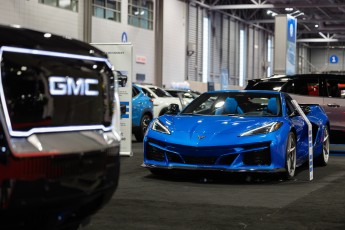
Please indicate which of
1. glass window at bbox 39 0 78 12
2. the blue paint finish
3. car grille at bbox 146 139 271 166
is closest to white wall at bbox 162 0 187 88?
glass window at bbox 39 0 78 12

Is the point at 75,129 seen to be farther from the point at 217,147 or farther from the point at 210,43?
the point at 210,43

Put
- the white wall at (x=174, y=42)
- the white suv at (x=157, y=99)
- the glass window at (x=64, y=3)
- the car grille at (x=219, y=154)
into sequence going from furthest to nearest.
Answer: the white wall at (x=174, y=42) < the glass window at (x=64, y=3) < the white suv at (x=157, y=99) < the car grille at (x=219, y=154)

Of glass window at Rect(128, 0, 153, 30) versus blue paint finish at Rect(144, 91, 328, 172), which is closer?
blue paint finish at Rect(144, 91, 328, 172)

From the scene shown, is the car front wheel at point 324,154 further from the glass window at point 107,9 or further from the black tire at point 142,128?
the glass window at point 107,9

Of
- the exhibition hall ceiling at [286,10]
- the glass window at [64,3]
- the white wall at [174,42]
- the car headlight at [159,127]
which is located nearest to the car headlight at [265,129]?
the car headlight at [159,127]

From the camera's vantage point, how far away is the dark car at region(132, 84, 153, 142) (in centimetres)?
1589

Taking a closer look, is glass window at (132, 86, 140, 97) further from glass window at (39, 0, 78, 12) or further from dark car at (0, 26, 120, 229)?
dark car at (0, 26, 120, 229)

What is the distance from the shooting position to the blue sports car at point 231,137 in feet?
26.8

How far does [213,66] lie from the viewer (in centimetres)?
4153

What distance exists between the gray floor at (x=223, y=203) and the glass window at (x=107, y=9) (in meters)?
18.3

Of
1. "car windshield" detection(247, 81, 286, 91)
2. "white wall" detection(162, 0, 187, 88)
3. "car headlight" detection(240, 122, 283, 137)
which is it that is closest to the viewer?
"car headlight" detection(240, 122, 283, 137)

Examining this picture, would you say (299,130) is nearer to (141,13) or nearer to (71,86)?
(71,86)

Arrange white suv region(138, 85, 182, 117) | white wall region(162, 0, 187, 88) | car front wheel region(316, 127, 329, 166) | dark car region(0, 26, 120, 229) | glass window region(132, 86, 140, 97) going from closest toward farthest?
dark car region(0, 26, 120, 229)
car front wheel region(316, 127, 329, 166)
glass window region(132, 86, 140, 97)
white suv region(138, 85, 182, 117)
white wall region(162, 0, 187, 88)

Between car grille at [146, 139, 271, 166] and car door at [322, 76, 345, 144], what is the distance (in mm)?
5282
